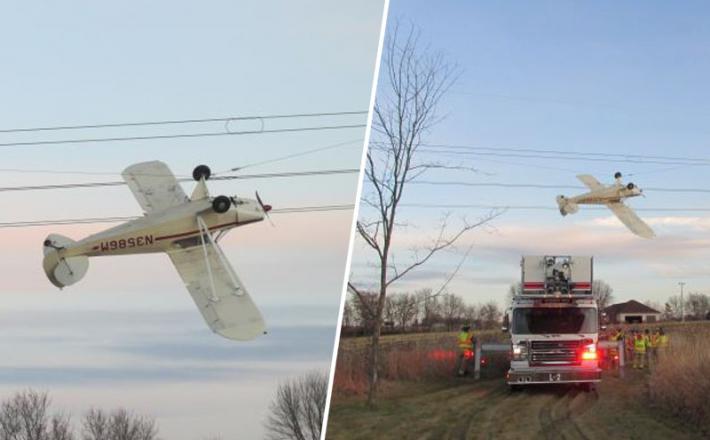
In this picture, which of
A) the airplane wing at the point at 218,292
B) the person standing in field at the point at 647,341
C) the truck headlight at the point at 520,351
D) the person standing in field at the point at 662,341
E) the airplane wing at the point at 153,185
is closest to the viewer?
the person standing in field at the point at 662,341

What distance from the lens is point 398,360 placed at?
1268 centimetres

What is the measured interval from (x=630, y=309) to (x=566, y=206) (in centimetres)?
419

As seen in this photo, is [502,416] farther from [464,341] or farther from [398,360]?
[464,341]

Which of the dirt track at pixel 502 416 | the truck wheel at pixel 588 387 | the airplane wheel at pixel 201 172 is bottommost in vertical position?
the dirt track at pixel 502 416

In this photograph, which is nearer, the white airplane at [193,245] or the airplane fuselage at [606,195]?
the airplane fuselage at [606,195]

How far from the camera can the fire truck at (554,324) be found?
1334 cm

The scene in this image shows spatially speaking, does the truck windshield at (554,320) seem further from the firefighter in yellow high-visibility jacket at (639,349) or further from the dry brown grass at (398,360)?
the firefighter in yellow high-visibility jacket at (639,349)

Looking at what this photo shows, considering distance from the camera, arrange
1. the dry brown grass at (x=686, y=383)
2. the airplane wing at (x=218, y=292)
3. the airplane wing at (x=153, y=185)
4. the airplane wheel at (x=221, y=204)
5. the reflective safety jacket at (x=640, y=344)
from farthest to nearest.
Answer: the airplane wing at (x=153, y=185) < the airplane wheel at (x=221, y=204) < the reflective safety jacket at (x=640, y=344) < the airplane wing at (x=218, y=292) < the dry brown grass at (x=686, y=383)

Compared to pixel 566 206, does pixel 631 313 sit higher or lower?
lower

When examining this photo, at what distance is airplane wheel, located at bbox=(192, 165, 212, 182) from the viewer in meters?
15.7

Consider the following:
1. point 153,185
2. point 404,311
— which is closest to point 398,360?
point 404,311

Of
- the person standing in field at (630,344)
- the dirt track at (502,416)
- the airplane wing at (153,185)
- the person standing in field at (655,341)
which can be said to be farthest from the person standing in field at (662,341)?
the airplane wing at (153,185)

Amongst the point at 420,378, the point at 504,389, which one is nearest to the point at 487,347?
the point at 504,389

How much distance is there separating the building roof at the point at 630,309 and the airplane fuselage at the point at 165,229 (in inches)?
241
